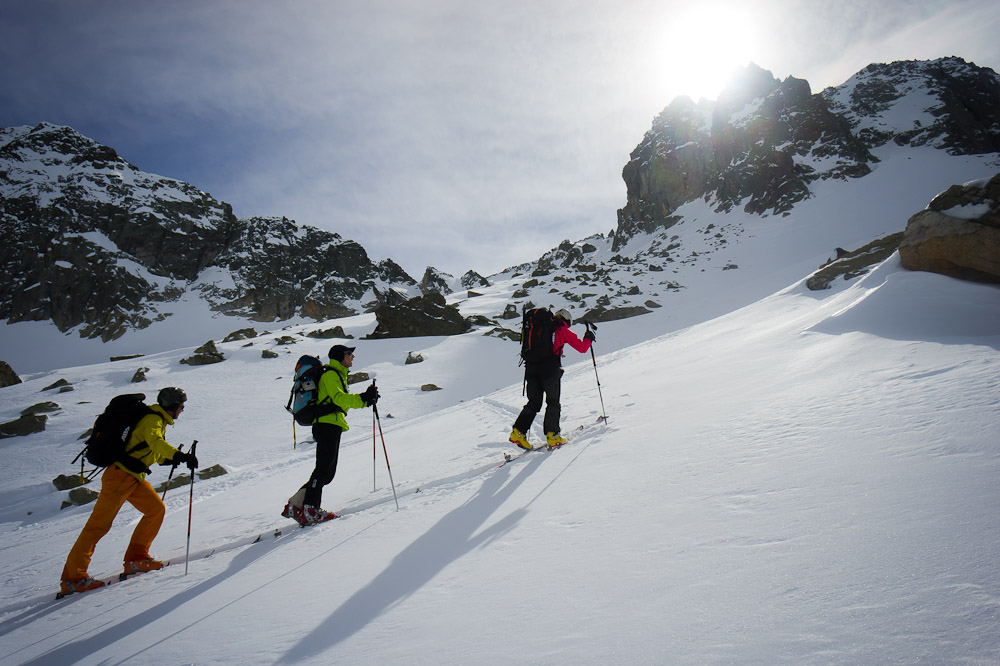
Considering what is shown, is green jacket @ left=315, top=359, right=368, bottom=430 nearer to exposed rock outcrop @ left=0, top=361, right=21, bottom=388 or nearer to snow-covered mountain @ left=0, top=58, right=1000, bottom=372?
exposed rock outcrop @ left=0, top=361, right=21, bottom=388

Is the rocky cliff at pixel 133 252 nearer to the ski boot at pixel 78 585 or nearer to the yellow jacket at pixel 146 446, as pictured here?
the yellow jacket at pixel 146 446

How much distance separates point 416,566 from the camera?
2.95 metres

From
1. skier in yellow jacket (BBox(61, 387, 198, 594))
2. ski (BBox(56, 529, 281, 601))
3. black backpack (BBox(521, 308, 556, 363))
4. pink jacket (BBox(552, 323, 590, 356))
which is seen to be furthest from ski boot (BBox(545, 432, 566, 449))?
skier in yellow jacket (BBox(61, 387, 198, 594))

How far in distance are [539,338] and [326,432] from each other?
3329 millimetres

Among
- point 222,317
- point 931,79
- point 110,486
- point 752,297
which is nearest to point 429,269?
point 222,317

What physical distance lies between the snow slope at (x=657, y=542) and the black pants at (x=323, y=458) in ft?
1.44

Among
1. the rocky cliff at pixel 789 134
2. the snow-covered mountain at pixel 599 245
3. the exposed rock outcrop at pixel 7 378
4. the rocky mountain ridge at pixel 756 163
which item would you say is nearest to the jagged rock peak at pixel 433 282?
the snow-covered mountain at pixel 599 245

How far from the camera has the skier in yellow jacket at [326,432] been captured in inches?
188

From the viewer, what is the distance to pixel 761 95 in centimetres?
8544

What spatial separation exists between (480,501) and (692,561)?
2.47m

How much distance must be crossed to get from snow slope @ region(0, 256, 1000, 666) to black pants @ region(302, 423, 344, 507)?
1.44 ft

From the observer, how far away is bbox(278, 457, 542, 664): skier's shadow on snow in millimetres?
2242

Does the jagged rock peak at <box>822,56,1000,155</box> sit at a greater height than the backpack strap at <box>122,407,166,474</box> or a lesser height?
greater

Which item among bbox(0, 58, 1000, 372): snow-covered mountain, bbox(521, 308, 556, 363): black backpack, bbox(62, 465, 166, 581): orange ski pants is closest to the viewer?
bbox(62, 465, 166, 581): orange ski pants
